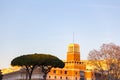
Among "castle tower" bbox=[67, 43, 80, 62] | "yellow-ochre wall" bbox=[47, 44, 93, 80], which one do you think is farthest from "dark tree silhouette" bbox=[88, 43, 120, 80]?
"castle tower" bbox=[67, 43, 80, 62]

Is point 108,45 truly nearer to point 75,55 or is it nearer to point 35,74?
point 35,74

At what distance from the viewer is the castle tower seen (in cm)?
17025

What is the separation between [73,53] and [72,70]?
23141mm

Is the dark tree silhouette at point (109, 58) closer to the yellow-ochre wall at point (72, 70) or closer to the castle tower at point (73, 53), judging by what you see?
the yellow-ochre wall at point (72, 70)

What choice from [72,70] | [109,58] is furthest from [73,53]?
[109,58]

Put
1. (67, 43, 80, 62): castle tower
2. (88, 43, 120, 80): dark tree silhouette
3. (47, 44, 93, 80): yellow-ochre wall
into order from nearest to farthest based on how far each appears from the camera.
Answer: (88, 43, 120, 80): dark tree silhouette
(47, 44, 93, 80): yellow-ochre wall
(67, 43, 80, 62): castle tower

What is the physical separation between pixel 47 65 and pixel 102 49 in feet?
104

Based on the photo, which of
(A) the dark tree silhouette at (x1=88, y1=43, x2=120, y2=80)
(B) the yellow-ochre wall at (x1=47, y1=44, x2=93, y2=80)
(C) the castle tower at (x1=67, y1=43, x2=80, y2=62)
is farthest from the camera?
(C) the castle tower at (x1=67, y1=43, x2=80, y2=62)

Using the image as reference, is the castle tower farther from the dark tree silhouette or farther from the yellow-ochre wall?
the dark tree silhouette

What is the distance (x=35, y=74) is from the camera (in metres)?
140

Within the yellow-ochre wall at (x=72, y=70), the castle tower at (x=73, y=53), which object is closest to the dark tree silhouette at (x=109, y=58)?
the yellow-ochre wall at (x=72, y=70)

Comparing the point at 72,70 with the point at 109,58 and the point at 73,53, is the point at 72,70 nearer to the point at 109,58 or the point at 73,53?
the point at 73,53

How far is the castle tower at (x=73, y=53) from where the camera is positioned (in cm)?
17025

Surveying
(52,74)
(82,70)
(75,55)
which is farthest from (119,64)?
(75,55)
